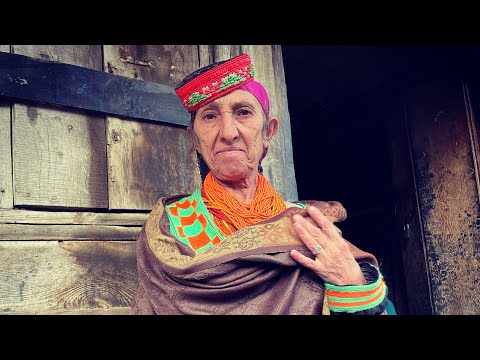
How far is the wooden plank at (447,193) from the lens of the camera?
11.8 ft

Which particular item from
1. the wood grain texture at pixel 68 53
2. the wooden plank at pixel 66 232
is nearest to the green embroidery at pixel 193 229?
the wooden plank at pixel 66 232

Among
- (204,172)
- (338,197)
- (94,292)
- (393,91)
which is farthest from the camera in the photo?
(338,197)

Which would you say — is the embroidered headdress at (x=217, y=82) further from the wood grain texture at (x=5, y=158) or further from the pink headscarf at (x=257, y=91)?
the wood grain texture at (x=5, y=158)

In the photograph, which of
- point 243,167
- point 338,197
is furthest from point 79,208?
point 338,197

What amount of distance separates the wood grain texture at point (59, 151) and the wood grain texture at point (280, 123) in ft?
2.98

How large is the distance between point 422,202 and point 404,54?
103 centimetres

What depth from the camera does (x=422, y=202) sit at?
3.97m

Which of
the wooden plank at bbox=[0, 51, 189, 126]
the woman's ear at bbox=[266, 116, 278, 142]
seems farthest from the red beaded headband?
the wooden plank at bbox=[0, 51, 189, 126]

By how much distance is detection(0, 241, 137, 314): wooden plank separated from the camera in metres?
2.22

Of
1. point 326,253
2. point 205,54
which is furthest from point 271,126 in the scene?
point 205,54

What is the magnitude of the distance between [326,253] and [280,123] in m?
1.40

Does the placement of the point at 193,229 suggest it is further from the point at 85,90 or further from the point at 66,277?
the point at 85,90
